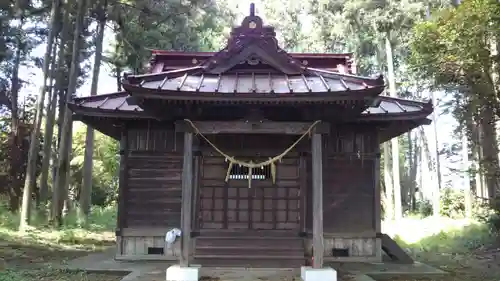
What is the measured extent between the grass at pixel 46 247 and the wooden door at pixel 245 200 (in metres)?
2.40

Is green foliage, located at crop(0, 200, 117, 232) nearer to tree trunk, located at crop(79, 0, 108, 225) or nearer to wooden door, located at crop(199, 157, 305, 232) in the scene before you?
tree trunk, located at crop(79, 0, 108, 225)

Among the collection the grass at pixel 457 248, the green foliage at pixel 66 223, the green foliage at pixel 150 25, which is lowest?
the grass at pixel 457 248

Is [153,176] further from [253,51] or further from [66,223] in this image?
[66,223]

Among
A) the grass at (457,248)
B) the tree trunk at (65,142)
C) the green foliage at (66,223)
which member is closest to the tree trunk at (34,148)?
the green foliage at (66,223)

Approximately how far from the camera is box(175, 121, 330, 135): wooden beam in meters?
7.45

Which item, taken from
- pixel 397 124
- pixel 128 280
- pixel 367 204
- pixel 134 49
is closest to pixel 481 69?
pixel 397 124

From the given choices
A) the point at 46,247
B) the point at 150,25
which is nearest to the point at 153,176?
the point at 46,247

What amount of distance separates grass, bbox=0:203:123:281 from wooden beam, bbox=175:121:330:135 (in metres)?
3.26

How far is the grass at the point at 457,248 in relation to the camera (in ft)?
29.4

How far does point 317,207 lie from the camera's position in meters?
7.35

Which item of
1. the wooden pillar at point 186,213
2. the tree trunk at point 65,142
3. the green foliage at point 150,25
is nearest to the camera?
the wooden pillar at point 186,213

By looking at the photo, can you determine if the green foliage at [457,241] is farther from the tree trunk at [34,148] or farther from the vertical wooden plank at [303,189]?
the tree trunk at [34,148]

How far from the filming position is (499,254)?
10.8 m

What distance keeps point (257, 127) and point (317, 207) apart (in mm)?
1757
